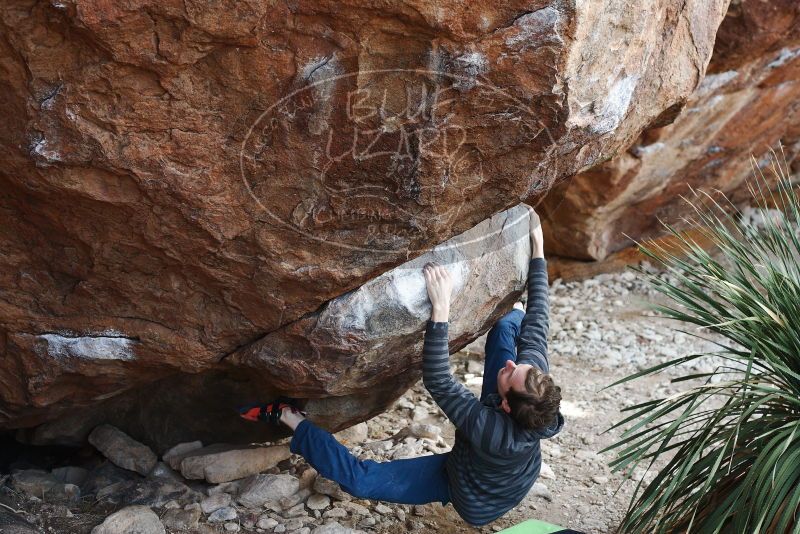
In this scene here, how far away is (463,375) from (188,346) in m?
2.67

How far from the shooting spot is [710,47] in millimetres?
3727

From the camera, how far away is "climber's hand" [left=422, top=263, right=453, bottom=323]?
11.2ft

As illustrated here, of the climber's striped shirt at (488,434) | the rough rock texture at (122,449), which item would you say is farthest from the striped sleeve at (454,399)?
the rough rock texture at (122,449)

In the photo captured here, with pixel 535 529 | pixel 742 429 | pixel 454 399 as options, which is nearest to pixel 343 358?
pixel 454 399

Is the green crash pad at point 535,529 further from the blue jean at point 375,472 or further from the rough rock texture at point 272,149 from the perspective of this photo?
the rough rock texture at point 272,149

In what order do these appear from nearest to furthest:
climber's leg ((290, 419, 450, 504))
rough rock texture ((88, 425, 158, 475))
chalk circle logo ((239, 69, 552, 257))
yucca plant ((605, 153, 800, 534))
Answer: chalk circle logo ((239, 69, 552, 257)) < yucca plant ((605, 153, 800, 534)) < climber's leg ((290, 419, 450, 504)) < rough rock texture ((88, 425, 158, 475))

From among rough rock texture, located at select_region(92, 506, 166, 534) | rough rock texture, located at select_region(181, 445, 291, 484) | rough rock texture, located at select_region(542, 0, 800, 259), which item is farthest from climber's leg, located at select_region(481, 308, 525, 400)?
rough rock texture, located at select_region(542, 0, 800, 259)

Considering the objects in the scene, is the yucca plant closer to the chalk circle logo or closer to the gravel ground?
the gravel ground

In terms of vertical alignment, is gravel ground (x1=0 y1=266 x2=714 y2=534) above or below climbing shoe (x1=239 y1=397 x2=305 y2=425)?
below

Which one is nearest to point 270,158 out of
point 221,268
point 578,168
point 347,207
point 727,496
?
point 347,207

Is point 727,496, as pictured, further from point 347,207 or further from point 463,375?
point 463,375

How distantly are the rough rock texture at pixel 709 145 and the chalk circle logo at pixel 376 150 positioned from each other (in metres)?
3.19

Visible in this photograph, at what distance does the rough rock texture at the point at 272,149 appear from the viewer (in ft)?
8.69

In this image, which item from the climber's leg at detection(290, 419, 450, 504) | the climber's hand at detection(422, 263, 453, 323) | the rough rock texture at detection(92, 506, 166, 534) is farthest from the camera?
the climber's leg at detection(290, 419, 450, 504)
